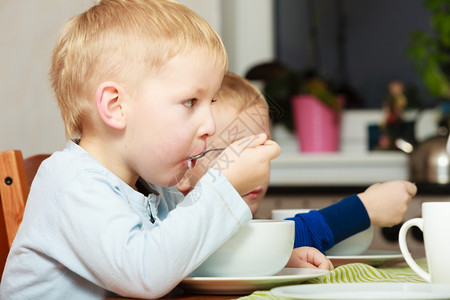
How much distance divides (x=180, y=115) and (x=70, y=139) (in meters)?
0.17

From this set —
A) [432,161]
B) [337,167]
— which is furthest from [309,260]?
[337,167]

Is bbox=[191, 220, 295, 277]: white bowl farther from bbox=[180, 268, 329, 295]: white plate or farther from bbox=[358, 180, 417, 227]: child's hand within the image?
bbox=[358, 180, 417, 227]: child's hand

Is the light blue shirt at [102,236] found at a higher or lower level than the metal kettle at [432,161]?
higher

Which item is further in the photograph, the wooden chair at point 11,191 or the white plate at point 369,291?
the wooden chair at point 11,191

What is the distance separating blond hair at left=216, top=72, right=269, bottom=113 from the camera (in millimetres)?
1217

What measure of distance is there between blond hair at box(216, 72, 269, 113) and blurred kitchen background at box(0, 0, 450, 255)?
1315 mm

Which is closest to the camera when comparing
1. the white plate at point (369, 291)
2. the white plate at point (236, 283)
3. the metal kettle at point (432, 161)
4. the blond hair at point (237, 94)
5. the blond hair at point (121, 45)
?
the white plate at point (369, 291)

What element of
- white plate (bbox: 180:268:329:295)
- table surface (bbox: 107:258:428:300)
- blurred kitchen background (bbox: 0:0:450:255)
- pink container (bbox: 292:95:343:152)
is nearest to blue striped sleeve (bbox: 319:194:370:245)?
table surface (bbox: 107:258:428:300)

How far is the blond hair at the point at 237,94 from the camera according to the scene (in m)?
1.22

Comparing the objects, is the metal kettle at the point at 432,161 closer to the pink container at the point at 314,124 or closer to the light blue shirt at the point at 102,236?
the pink container at the point at 314,124

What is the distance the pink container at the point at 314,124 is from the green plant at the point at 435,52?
0.42 meters

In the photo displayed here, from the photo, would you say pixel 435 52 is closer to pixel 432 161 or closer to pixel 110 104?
pixel 432 161

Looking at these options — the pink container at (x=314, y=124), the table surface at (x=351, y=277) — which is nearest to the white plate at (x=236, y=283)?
the table surface at (x=351, y=277)

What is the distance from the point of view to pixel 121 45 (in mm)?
806
